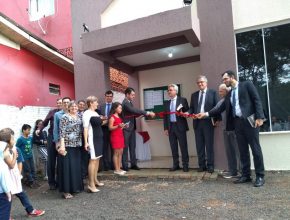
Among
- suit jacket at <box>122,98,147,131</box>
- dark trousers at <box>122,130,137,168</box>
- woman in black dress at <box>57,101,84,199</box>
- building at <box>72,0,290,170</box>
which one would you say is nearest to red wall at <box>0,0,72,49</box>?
building at <box>72,0,290,170</box>

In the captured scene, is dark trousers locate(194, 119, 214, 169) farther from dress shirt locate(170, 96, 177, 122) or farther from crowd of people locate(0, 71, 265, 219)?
dress shirt locate(170, 96, 177, 122)

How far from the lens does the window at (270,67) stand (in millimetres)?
6613

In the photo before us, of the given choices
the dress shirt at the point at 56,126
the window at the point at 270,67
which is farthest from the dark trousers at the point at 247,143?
the dress shirt at the point at 56,126

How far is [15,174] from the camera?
4473mm

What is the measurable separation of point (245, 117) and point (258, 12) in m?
2.63

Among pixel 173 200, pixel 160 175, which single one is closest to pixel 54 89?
pixel 160 175

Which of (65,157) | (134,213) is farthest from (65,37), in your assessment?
(134,213)

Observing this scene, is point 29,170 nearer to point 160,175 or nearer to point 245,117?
point 160,175

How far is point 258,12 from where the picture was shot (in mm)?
6738

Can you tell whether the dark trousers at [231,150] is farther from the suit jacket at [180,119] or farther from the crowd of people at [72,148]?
the crowd of people at [72,148]

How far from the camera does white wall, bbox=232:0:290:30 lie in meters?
6.56

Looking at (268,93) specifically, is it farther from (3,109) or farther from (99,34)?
(3,109)

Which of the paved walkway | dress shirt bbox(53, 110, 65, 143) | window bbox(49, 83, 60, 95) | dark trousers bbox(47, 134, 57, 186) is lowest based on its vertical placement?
the paved walkway

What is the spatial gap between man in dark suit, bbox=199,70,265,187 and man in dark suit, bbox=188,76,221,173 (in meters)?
0.58
